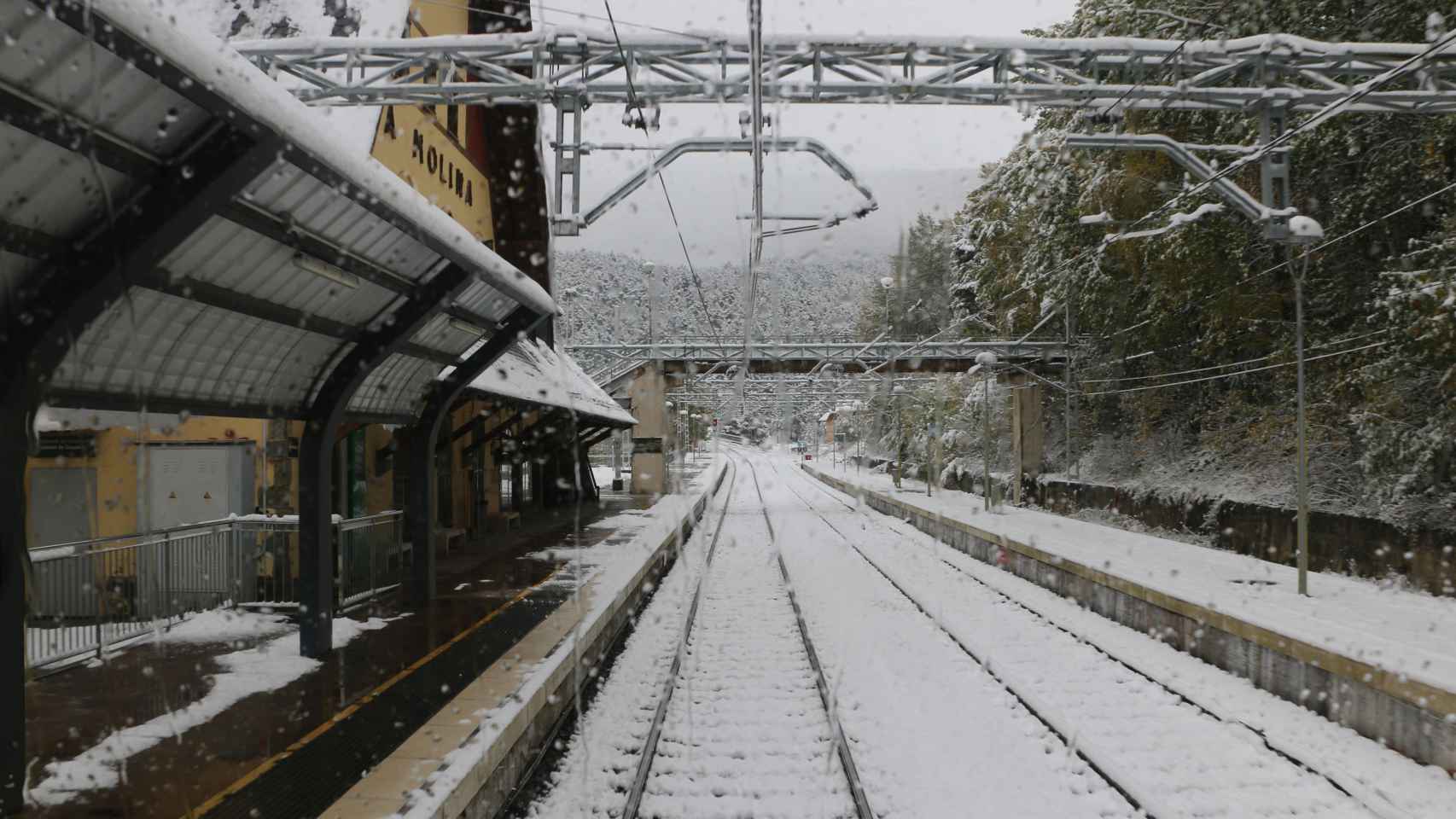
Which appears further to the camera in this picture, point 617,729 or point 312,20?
point 312,20

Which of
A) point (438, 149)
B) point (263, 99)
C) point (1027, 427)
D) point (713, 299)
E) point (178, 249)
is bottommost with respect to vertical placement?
point (1027, 427)

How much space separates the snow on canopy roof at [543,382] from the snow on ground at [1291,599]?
932 centimetres

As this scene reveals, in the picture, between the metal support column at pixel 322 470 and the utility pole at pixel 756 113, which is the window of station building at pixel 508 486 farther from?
the metal support column at pixel 322 470

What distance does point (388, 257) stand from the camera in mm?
7121

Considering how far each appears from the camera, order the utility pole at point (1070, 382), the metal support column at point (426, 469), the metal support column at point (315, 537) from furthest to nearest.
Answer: the utility pole at point (1070, 382)
the metal support column at point (426, 469)
the metal support column at point (315, 537)

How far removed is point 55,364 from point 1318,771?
27.3 feet

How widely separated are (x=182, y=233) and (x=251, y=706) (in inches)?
150

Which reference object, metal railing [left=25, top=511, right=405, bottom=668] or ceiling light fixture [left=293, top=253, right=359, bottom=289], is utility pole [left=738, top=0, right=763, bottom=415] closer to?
ceiling light fixture [left=293, top=253, right=359, bottom=289]

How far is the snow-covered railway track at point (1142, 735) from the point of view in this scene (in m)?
6.05

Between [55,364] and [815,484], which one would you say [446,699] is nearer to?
[55,364]

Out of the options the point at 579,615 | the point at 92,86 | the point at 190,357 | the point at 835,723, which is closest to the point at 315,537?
the point at 190,357

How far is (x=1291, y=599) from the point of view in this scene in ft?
38.4

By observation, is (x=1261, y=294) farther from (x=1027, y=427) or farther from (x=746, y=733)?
(x=746, y=733)

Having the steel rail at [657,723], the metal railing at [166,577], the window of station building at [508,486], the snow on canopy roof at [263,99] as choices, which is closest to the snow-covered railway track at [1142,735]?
the steel rail at [657,723]
